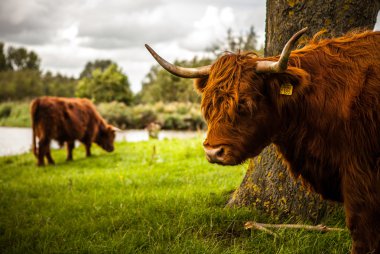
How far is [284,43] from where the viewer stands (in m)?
3.95

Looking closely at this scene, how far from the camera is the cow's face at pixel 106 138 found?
12657 millimetres

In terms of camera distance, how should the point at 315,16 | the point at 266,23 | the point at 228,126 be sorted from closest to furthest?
the point at 228,126 → the point at 315,16 → the point at 266,23

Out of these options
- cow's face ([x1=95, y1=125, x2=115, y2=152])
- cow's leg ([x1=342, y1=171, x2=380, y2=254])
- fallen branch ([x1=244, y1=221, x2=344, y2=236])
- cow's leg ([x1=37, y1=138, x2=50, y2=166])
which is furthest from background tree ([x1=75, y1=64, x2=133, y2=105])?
cow's leg ([x1=342, y1=171, x2=380, y2=254])

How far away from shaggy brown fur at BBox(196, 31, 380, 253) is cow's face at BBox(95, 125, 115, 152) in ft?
33.3

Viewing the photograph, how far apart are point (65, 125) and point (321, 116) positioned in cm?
999

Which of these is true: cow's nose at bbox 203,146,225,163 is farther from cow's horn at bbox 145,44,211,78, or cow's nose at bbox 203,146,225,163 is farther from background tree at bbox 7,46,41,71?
background tree at bbox 7,46,41,71

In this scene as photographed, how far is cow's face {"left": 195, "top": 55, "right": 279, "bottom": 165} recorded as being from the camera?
110 inches

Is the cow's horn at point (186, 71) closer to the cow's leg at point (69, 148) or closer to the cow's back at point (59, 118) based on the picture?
the cow's back at point (59, 118)

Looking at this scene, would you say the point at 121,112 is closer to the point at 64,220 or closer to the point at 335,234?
the point at 64,220

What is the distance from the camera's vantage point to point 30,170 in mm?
9469

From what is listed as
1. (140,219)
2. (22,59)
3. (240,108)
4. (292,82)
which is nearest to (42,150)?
(140,219)

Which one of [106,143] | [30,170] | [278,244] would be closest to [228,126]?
[278,244]

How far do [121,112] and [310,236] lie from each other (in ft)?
83.8

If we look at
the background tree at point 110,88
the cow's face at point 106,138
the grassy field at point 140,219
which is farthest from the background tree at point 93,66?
the grassy field at point 140,219
